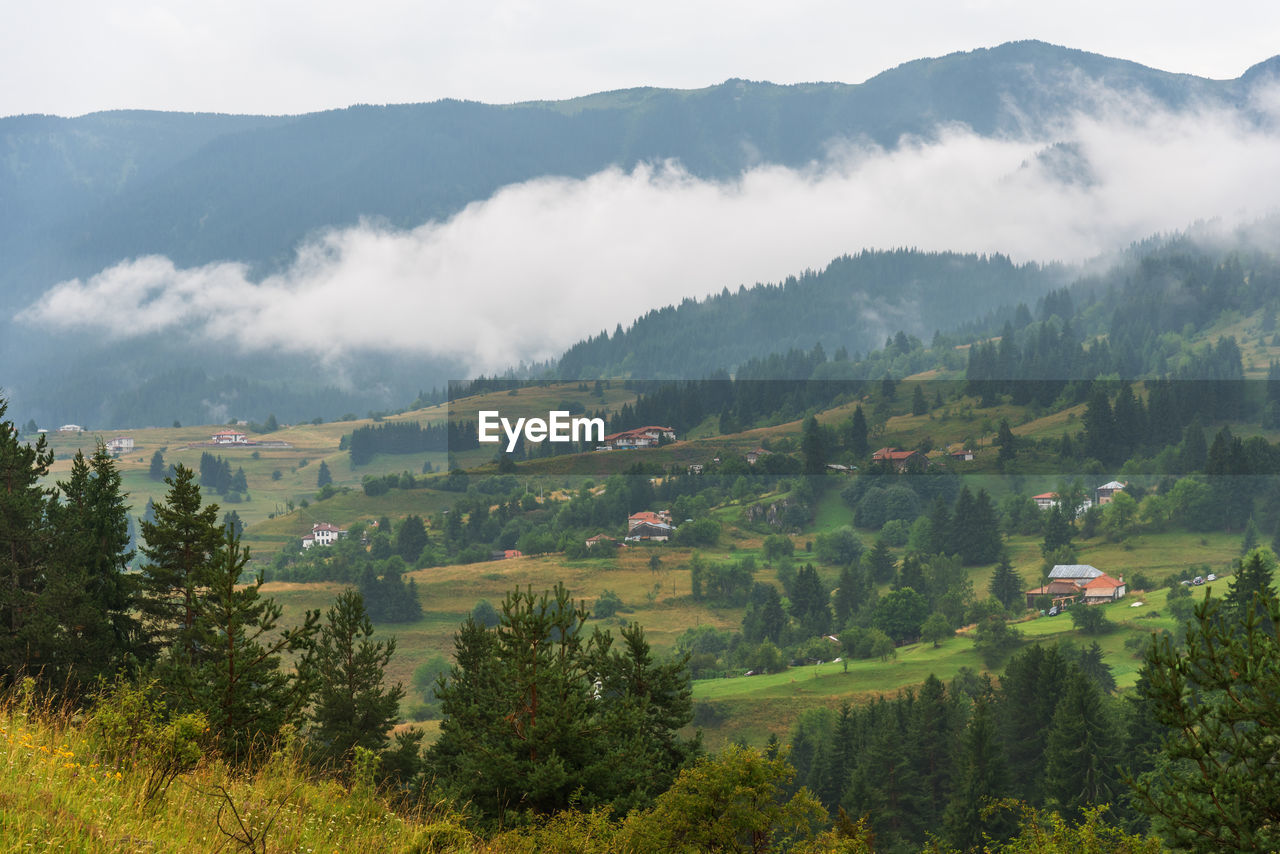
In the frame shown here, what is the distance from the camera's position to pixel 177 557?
35.6 m

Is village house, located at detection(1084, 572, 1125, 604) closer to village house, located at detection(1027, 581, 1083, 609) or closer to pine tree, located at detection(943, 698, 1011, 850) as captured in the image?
village house, located at detection(1027, 581, 1083, 609)

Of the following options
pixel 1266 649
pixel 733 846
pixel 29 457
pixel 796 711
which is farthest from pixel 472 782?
pixel 796 711

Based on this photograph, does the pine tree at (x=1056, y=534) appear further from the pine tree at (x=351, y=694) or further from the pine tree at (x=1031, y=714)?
the pine tree at (x=351, y=694)

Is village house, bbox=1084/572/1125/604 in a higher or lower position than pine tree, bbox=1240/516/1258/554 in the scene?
lower

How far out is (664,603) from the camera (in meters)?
190

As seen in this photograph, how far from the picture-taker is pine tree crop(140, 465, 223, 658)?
33.8 metres

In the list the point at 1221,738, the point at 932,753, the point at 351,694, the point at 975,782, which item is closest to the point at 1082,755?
the point at 975,782

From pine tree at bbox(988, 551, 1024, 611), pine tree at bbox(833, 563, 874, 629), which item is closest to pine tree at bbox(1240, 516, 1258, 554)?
pine tree at bbox(988, 551, 1024, 611)

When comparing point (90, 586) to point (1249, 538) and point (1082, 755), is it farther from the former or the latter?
point (1249, 538)

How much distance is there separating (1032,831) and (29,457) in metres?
34.2

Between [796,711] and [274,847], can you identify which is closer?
[274,847]

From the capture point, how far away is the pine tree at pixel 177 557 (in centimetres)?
3378

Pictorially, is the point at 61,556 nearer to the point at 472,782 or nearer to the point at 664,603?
the point at 472,782

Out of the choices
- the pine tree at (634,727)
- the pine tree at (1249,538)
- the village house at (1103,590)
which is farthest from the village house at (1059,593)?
the pine tree at (634,727)
